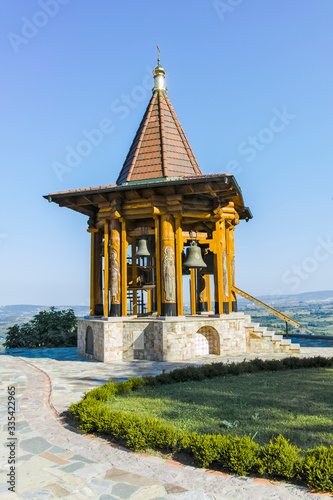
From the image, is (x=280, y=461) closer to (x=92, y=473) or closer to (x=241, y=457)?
(x=241, y=457)

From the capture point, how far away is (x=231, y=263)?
1627 cm

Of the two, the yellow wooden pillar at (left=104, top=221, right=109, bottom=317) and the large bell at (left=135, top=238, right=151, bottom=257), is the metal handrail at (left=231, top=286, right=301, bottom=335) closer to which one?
the large bell at (left=135, top=238, right=151, bottom=257)

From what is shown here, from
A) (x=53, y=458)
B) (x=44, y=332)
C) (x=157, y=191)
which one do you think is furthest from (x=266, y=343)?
(x=53, y=458)

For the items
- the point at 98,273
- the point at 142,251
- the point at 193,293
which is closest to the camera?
the point at 142,251

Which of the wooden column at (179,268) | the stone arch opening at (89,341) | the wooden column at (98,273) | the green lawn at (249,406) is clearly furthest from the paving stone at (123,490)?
the wooden column at (98,273)

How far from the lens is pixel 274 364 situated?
10.4m

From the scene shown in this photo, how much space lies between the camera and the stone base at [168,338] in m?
12.6

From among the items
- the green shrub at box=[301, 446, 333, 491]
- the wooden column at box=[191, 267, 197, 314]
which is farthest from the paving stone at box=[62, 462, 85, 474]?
the wooden column at box=[191, 267, 197, 314]

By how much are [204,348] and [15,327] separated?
10.9 meters

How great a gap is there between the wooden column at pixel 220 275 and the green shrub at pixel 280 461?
391 inches

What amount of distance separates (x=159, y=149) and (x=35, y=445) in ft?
40.2

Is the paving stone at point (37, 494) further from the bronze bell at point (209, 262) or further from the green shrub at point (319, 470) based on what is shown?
the bronze bell at point (209, 262)

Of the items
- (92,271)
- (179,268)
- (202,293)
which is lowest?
(202,293)

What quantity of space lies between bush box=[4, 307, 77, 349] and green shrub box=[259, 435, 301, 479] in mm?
16307
